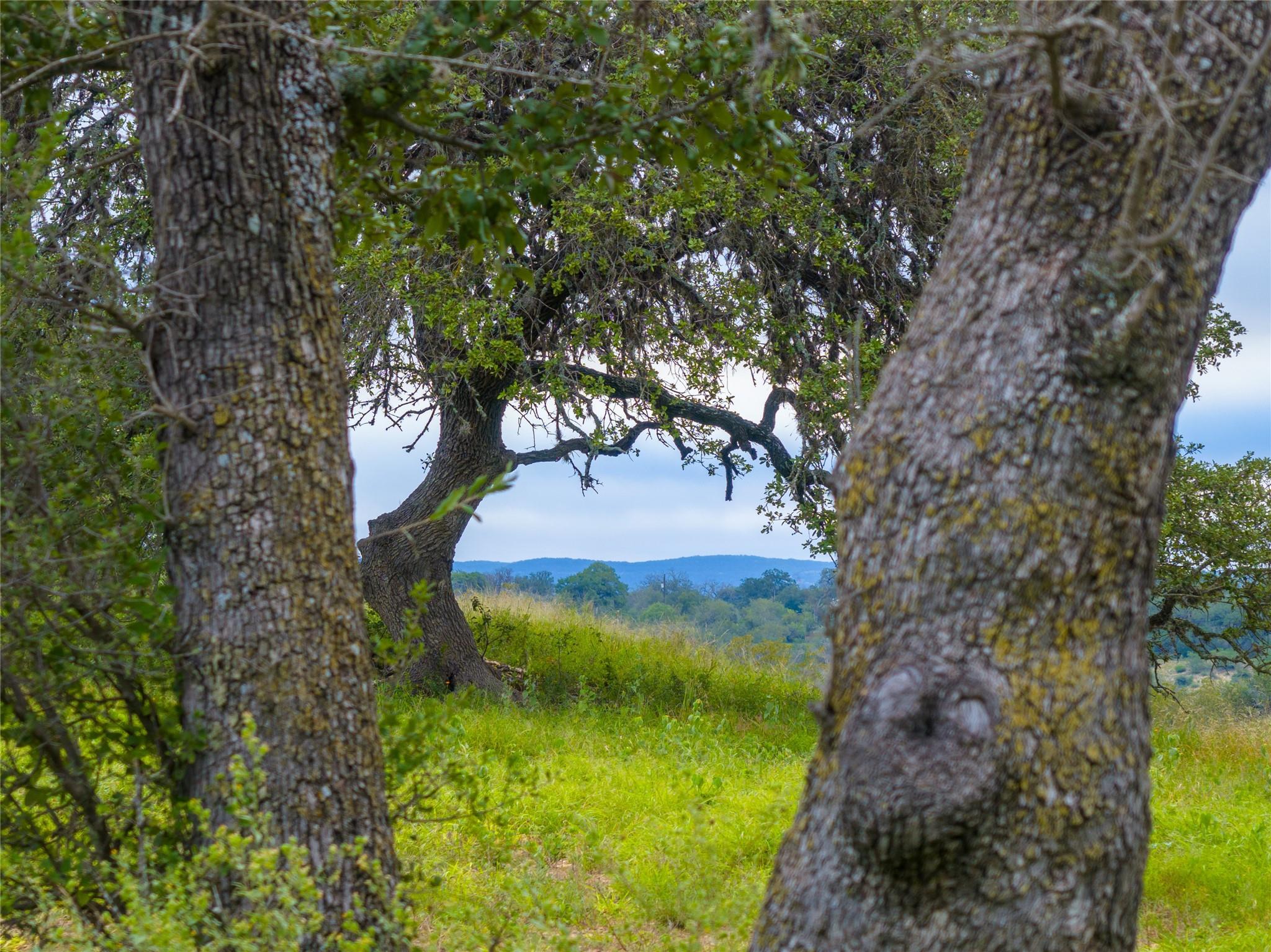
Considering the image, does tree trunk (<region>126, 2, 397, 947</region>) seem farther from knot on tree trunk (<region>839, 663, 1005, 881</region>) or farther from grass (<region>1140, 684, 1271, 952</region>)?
grass (<region>1140, 684, 1271, 952</region>)

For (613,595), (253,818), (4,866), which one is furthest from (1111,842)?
(613,595)

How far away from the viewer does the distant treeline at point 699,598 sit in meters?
13.9

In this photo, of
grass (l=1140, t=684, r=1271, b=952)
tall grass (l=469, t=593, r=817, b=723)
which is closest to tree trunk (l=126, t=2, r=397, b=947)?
grass (l=1140, t=684, r=1271, b=952)

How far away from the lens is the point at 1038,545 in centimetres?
237

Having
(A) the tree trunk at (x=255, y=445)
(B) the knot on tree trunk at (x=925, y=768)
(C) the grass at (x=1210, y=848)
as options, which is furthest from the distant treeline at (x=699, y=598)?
(C) the grass at (x=1210, y=848)

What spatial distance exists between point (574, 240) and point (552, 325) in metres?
1.60

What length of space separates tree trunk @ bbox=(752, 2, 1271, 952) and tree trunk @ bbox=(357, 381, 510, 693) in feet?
27.9

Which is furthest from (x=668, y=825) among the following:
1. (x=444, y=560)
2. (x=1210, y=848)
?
(x=444, y=560)

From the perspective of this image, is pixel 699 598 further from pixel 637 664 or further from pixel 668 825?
pixel 668 825

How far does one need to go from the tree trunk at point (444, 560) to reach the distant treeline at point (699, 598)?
150 inches

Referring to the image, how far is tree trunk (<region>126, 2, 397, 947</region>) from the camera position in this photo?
3.01 metres

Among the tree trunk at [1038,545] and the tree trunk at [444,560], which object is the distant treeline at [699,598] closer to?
the tree trunk at [1038,545]

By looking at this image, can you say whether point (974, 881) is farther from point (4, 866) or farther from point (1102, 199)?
point (4, 866)

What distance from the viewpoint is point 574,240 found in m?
9.08
